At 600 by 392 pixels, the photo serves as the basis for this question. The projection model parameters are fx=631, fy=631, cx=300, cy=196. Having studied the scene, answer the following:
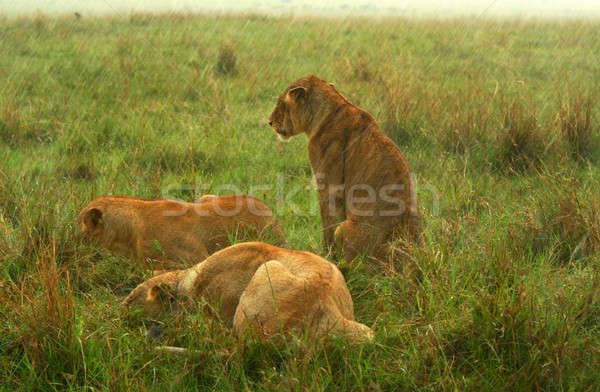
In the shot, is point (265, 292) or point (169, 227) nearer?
point (265, 292)

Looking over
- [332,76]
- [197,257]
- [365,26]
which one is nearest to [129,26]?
[365,26]

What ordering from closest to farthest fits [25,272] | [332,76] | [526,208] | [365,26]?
[25,272] < [526,208] < [332,76] < [365,26]

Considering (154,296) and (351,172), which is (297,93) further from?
(154,296)

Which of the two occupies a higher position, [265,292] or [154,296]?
[265,292]

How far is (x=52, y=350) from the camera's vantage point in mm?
3111

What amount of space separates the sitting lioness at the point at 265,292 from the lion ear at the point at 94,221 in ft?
3.69

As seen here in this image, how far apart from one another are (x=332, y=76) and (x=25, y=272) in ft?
25.6

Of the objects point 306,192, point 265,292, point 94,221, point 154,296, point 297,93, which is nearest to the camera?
point 265,292

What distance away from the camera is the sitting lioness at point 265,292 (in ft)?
9.98

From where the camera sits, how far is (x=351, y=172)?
4965 mm

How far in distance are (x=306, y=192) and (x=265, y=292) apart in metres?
3.32

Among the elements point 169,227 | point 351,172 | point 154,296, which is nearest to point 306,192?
point 351,172

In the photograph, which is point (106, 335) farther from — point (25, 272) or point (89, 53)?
point (89, 53)

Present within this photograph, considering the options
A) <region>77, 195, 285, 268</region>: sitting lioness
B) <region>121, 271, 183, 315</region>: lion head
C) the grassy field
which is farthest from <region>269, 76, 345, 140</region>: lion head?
<region>121, 271, 183, 315</region>: lion head
